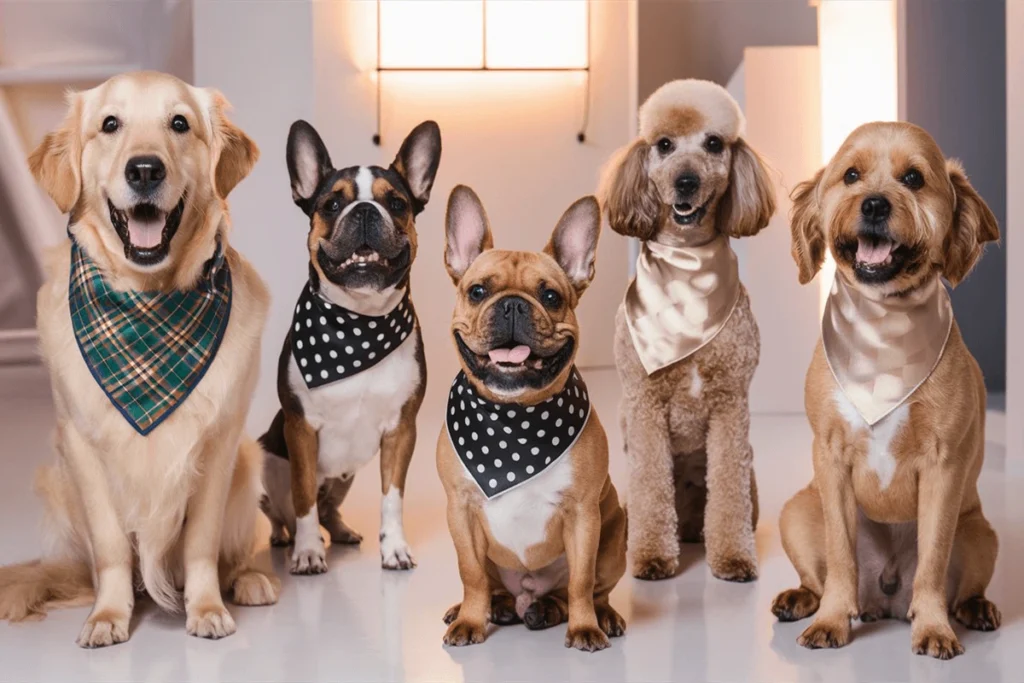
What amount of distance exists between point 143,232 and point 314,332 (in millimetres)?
784

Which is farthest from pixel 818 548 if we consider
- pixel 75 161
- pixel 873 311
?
pixel 75 161

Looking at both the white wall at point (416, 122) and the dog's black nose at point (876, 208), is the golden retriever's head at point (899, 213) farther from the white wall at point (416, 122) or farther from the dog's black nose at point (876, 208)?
the white wall at point (416, 122)

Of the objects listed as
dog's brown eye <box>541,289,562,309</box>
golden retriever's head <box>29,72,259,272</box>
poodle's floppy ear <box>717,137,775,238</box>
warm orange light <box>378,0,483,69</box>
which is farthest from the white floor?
warm orange light <box>378,0,483,69</box>

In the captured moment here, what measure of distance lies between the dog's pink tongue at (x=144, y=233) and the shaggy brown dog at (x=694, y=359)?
140 cm

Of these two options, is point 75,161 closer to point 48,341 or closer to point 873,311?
point 48,341

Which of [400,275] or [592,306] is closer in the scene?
[400,275]

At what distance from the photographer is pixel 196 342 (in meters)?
3.02

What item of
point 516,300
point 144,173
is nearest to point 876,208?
point 516,300

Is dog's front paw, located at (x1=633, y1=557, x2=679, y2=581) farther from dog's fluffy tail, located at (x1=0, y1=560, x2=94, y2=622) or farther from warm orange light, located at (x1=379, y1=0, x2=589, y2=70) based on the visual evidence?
warm orange light, located at (x1=379, y1=0, x2=589, y2=70)

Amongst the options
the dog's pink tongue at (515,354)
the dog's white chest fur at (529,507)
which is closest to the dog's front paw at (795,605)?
the dog's white chest fur at (529,507)

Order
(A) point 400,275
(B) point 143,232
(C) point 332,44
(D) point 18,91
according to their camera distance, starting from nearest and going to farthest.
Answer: (B) point 143,232 < (A) point 400,275 < (C) point 332,44 < (D) point 18,91

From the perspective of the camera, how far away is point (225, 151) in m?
3.07

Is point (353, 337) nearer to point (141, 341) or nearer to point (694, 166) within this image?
point (141, 341)

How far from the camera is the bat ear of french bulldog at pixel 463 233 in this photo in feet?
9.27
